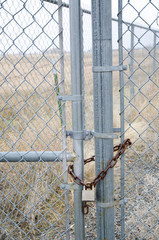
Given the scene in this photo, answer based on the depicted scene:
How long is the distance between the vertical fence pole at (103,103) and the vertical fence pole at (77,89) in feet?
0.25

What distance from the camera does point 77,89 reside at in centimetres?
125

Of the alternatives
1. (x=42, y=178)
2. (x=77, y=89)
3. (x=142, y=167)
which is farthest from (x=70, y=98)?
(x=142, y=167)

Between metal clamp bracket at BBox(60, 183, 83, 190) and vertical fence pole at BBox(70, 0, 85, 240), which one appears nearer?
vertical fence pole at BBox(70, 0, 85, 240)

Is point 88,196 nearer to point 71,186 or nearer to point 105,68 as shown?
point 71,186

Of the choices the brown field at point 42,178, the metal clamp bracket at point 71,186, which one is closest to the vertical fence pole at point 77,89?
the metal clamp bracket at point 71,186

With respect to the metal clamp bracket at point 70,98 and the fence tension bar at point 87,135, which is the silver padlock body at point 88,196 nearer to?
the fence tension bar at point 87,135

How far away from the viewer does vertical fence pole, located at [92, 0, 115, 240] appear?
117 cm

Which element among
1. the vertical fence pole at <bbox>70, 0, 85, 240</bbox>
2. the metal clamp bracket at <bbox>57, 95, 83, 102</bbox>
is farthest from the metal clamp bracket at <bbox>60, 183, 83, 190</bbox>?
the metal clamp bracket at <bbox>57, 95, 83, 102</bbox>

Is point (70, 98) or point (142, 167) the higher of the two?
point (70, 98)

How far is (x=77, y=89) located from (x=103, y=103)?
14 centimetres

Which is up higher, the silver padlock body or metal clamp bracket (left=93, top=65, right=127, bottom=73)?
metal clamp bracket (left=93, top=65, right=127, bottom=73)

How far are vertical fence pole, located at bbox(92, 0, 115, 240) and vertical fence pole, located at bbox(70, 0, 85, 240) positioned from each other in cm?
8

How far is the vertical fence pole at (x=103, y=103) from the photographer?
3.82 feet

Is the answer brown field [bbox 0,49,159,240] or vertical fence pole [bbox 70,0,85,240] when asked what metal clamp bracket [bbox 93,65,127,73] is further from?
brown field [bbox 0,49,159,240]
